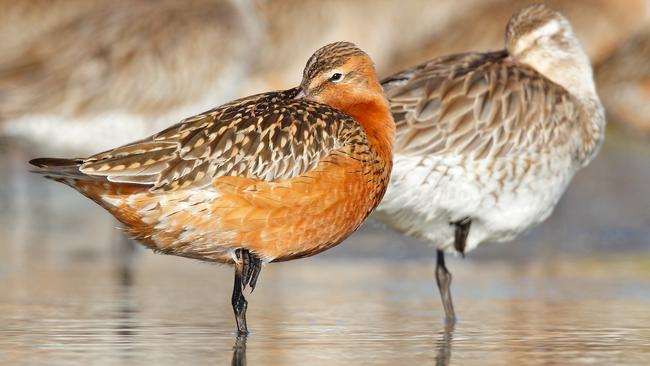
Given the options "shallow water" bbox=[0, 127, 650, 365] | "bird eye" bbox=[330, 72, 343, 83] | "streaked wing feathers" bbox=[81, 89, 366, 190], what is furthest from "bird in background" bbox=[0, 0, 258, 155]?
"streaked wing feathers" bbox=[81, 89, 366, 190]

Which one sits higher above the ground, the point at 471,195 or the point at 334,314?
the point at 471,195

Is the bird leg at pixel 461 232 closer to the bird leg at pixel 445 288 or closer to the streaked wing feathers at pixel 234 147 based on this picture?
the bird leg at pixel 445 288

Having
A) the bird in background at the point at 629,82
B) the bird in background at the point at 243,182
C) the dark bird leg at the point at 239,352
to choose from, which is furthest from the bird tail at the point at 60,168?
the bird in background at the point at 629,82

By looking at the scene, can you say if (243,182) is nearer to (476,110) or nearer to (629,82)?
(476,110)

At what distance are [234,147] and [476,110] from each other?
2.09 meters

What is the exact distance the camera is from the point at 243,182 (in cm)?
690

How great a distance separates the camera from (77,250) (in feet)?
39.4

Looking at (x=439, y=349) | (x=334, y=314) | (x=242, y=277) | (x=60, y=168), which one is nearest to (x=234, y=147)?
(x=242, y=277)

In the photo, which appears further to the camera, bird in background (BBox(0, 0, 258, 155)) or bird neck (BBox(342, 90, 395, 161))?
bird in background (BBox(0, 0, 258, 155))

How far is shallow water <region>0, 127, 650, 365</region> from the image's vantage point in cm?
668

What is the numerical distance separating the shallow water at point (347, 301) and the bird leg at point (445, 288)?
0.08 metres

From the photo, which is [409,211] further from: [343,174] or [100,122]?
A: [100,122]

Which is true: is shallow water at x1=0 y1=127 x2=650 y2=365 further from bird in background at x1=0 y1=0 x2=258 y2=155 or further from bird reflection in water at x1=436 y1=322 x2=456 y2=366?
bird in background at x1=0 y1=0 x2=258 y2=155

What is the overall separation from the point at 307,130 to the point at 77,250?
531 centimetres
